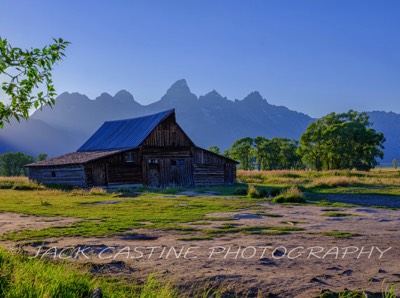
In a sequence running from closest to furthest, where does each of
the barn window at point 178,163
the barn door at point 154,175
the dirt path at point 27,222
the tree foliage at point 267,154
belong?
1. the dirt path at point 27,222
2. the barn door at point 154,175
3. the barn window at point 178,163
4. the tree foliage at point 267,154

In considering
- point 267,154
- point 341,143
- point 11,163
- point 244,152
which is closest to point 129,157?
point 341,143

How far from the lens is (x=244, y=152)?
289 feet

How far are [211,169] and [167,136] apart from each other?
5.70m

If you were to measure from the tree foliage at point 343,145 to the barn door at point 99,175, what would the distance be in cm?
3953

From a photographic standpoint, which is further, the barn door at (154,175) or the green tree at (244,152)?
the green tree at (244,152)

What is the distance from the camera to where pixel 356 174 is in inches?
1715

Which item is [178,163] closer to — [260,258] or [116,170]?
[116,170]

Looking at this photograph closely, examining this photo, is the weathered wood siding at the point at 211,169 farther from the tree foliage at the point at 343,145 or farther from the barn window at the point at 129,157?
the tree foliage at the point at 343,145

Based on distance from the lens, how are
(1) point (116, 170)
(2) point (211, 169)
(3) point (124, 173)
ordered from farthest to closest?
(2) point (211, 169) → (3) point (124, 173) → (1) point (116, 170)

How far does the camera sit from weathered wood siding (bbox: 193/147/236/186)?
41.2 m

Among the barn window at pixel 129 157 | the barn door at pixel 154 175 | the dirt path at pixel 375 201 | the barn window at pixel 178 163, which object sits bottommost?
the dirt path at pixel 375 201

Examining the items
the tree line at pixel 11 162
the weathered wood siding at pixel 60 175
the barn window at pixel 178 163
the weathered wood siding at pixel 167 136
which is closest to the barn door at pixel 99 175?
the weathered wood siding at pixel 60 175

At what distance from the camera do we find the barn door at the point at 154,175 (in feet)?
127

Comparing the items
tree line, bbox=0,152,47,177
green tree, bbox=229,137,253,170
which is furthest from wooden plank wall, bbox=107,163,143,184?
tree line, bbox=0,152,47,177
